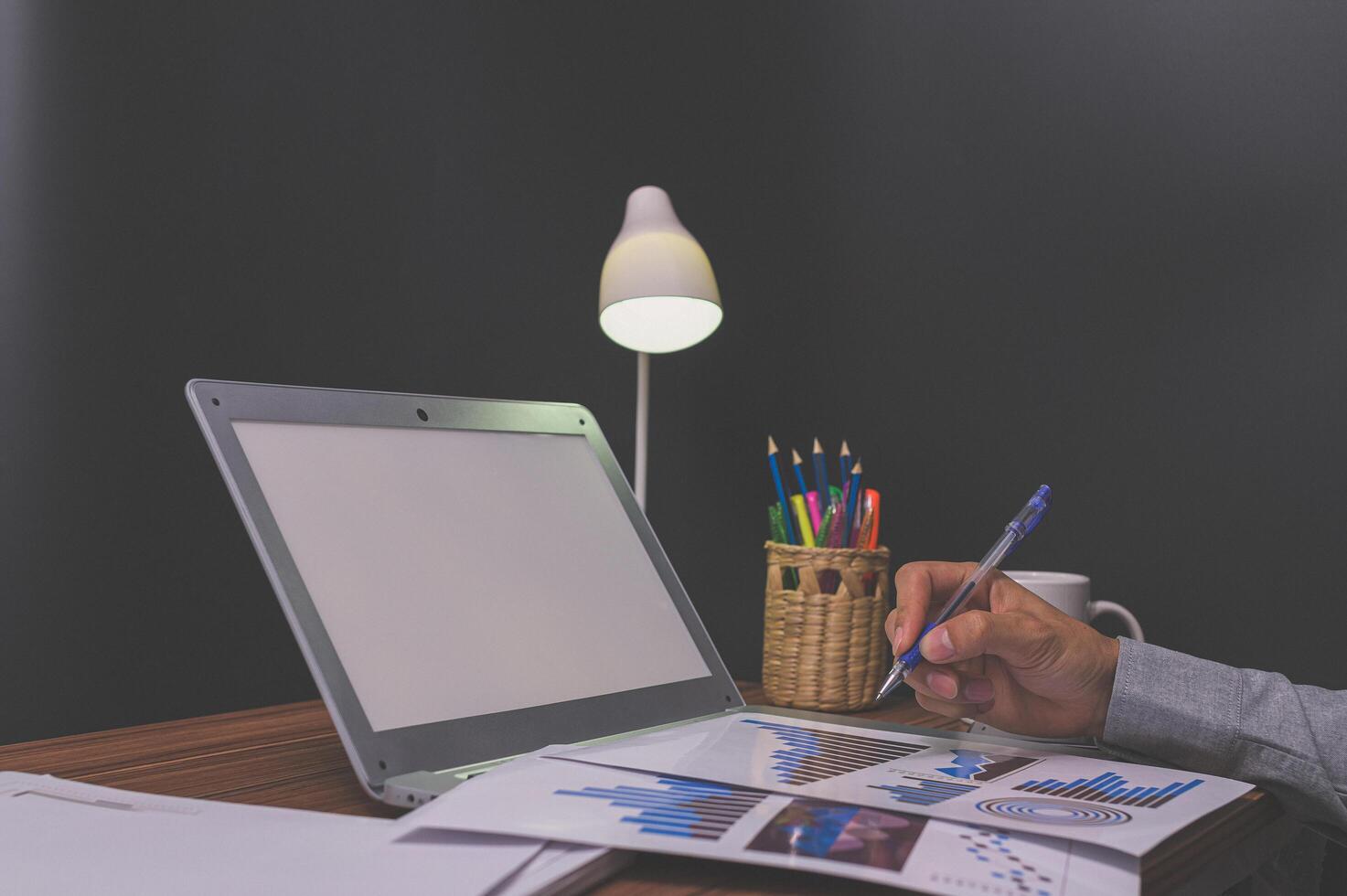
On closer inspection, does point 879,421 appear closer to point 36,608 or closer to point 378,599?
point 378,599

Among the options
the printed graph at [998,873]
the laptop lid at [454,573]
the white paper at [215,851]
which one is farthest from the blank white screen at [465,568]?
the printed graph at [998,873]

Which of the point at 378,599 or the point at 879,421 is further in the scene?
the point at 879,421

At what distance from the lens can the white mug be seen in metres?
0.97

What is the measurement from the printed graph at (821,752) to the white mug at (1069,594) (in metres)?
0.29

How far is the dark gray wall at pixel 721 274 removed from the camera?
39.3 inches

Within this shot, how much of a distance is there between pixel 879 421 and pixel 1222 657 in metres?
0.44

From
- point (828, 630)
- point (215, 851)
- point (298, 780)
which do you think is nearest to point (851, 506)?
point (828, 630)

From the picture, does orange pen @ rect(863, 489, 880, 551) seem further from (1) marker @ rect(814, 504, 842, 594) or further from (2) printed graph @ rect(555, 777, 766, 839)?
(2) printed graph @ rect(555, 777, 766, 839)

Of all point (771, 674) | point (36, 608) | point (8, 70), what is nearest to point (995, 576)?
point (771, 674)

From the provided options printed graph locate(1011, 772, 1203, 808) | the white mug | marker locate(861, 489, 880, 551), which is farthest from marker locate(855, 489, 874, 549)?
printed graph locate(1011, 772, 1203, 808)

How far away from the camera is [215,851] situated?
500mm

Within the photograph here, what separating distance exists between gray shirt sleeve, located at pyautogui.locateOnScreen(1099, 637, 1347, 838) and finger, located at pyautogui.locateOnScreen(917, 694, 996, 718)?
8 centimetres

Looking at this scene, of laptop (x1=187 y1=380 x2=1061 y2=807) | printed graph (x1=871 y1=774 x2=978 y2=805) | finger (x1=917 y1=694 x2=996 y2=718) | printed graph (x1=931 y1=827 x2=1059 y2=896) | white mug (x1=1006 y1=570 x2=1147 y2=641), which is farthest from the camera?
white mug (x1=1006 y1=570 x2=1147 y2=641)

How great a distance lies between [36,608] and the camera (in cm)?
96
